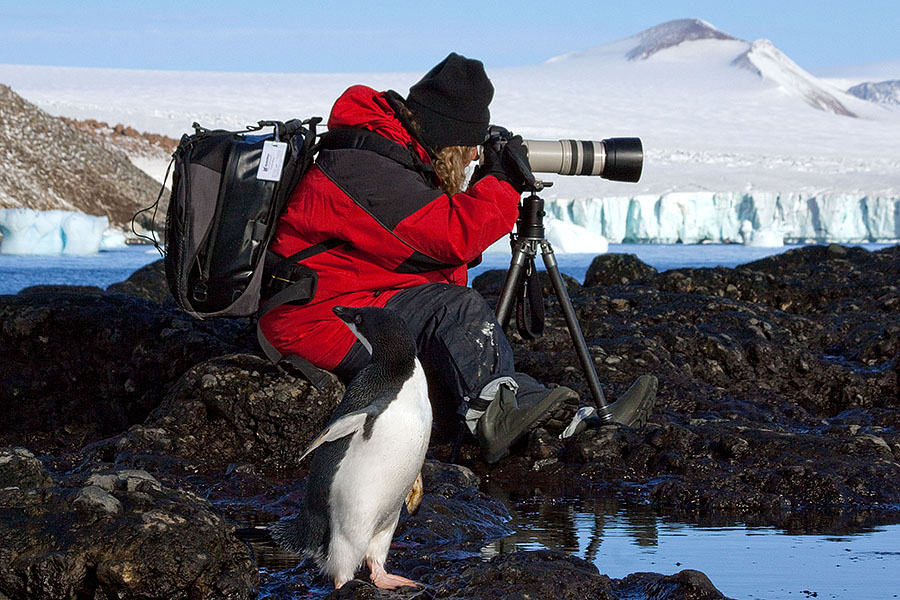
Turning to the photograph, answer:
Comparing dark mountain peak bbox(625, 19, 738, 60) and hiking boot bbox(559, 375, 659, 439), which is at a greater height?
dark mountain peak bbox(625, 19, 738, 60)

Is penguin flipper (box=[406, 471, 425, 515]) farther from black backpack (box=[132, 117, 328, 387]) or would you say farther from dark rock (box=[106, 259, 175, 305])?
dark rock (box=[106, 259, 175, 305])

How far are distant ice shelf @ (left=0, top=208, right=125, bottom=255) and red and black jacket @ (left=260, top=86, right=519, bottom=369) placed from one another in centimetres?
2272

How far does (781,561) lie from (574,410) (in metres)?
1.38

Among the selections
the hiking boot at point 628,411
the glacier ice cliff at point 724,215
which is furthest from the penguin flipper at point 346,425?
the glacier ice cliff at point 724,215

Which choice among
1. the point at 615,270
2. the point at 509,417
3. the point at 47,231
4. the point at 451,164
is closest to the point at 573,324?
the point at 509,417

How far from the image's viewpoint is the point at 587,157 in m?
3.55

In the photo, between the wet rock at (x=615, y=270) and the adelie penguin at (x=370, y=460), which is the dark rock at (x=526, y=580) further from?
the wet rock at (x=615, y=270)

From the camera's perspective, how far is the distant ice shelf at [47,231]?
2461cm

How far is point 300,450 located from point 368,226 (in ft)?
2.99

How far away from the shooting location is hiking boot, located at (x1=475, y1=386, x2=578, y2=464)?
11.1 ft

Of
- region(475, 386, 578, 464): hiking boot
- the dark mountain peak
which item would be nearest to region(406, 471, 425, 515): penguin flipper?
region(475, 386, 578, 464): hiking boot

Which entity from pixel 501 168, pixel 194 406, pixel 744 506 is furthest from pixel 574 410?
pixel 194 406

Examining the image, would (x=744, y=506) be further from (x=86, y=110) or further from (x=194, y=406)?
(x=86, y=110)

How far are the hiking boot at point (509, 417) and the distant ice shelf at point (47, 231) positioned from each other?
75.1 feet
